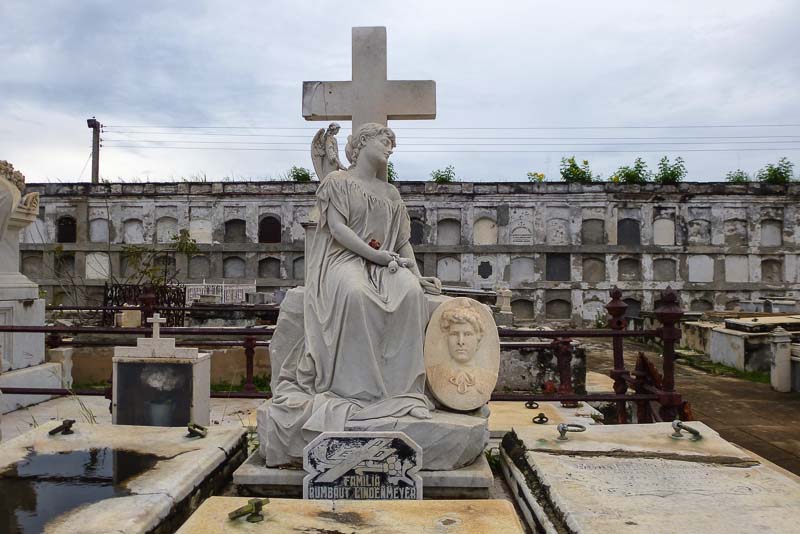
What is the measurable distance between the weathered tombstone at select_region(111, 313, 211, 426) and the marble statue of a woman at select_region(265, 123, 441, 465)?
1.55 metres

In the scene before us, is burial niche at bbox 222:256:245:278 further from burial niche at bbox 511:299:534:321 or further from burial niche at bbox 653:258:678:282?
burial niche at bbox 653:258:678:282

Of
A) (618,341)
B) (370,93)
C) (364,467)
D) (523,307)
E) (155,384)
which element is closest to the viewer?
(364,467)

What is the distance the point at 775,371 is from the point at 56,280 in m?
22.2

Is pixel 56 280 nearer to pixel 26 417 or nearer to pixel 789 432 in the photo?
pixel 26 417

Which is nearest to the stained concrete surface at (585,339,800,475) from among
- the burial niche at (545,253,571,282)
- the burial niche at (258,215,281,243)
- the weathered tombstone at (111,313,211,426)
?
the weathered tombstone at (111,313,211,426)

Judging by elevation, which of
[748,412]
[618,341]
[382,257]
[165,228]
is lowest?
[748,412]

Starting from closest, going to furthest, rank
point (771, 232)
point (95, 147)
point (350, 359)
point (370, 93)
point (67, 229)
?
point (350, 359) → point (370, 93) → point (771, 232) → point (67, 229) → point (95, 147)

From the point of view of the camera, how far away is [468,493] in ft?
9.43

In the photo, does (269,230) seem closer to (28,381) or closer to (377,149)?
(28,381)

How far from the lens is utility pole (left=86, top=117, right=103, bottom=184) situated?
2769 centimetres

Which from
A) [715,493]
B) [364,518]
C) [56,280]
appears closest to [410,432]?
[364,518]

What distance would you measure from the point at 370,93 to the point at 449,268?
18805 mm

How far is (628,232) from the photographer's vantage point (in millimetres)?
22875

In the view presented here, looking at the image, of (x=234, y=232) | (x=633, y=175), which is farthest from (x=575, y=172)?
(x=234, y=232)
